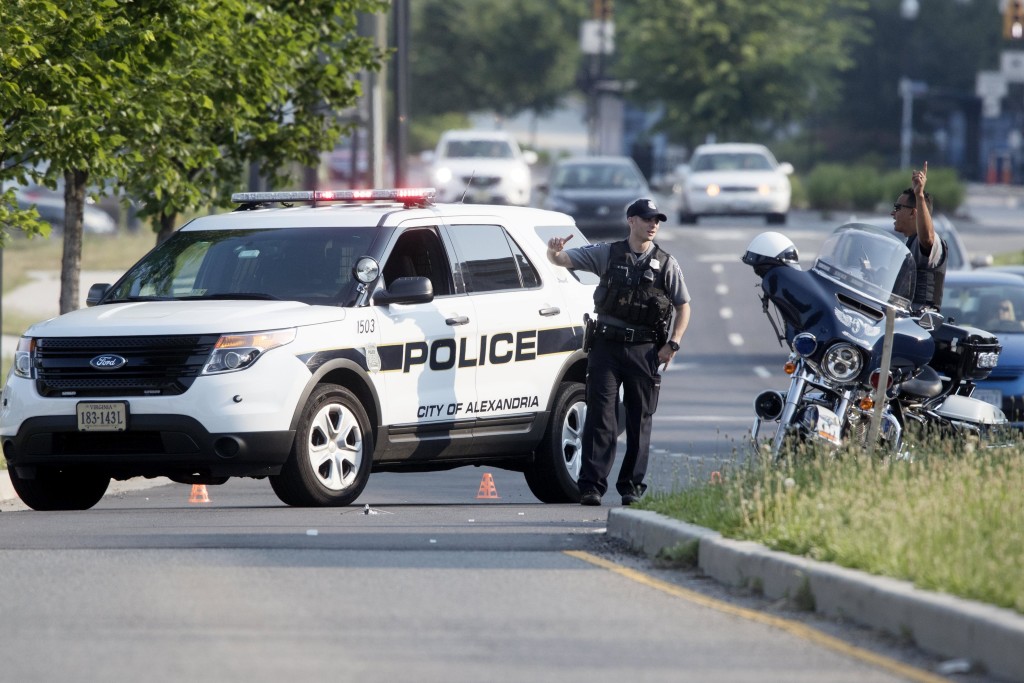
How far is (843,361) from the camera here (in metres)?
11.0

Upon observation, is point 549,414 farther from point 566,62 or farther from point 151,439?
point 566,62

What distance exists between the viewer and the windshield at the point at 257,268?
12.0 meters

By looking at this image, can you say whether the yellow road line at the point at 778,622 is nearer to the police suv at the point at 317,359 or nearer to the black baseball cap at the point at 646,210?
the police suv at the point at 317,359

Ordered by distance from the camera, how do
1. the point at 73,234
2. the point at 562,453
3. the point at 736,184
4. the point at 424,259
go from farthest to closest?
1. the point at 736,184
2. the point at 73,234
3. the point at 562,453
4. the point at 424,259

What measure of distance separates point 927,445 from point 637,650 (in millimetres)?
4365

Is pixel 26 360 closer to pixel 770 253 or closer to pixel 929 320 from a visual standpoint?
pixel 770 253

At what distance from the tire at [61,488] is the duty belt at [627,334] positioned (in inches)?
122

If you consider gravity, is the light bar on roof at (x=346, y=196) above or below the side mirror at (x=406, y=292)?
above

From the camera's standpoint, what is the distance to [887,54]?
84375mm

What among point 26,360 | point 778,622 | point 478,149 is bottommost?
point 778,622

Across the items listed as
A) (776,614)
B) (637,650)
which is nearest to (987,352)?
(776,614)

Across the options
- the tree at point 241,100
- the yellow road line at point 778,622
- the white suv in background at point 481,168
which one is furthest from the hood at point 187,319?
the white suv in background at point 481,168

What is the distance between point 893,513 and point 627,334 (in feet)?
11.0

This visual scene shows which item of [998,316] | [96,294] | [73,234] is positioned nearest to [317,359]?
[96,294]
